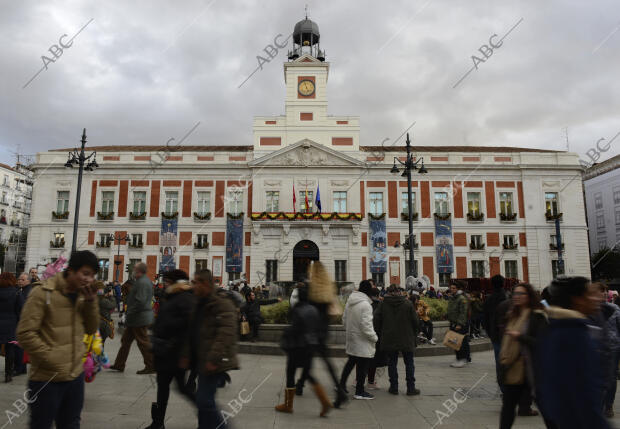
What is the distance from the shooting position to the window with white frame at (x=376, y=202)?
33094 millimetres

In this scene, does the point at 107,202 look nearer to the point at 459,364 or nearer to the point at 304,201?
the point at 304,201

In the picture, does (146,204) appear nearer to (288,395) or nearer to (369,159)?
(369,159)

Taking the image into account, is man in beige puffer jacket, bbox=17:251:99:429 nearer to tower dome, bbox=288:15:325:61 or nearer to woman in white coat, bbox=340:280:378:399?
woman in white coat, bbox=340:280:378:399

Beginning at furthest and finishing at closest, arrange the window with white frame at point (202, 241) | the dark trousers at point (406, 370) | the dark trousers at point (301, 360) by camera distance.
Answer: the window with white frame at point (202, 241)
the dark trousers at point (406, 370)
the dark trousers at point (301, 360)

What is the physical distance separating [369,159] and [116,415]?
3003 centimetres

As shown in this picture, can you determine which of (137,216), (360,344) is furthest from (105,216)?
(360,344)

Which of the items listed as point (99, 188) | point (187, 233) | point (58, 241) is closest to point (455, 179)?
point (187, 233)

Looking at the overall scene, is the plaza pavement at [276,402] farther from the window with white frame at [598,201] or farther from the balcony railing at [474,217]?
the window with white frame at [598,201]

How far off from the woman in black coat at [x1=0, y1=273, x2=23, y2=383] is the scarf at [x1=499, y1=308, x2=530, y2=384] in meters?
7.08

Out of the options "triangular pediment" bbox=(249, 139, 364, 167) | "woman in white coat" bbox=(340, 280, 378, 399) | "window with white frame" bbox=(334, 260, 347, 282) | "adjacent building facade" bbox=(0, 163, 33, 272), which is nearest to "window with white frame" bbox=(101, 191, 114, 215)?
"triangular pediment" bbox=(249, 139, 364, 167)

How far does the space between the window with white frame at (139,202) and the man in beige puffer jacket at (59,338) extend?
31.4 meters

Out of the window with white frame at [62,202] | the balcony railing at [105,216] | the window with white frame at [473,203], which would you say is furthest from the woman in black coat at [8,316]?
the window with white frame at [473,203]

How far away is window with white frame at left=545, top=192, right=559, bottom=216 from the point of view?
3331 cm

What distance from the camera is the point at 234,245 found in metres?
31.8
